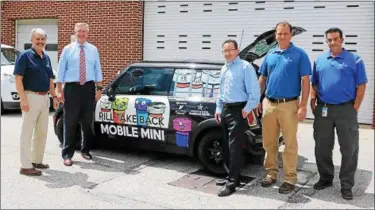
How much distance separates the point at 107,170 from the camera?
571cm

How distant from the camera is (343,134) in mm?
4738

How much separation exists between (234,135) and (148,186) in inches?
46.8

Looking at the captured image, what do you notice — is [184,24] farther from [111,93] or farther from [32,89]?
[32,89]

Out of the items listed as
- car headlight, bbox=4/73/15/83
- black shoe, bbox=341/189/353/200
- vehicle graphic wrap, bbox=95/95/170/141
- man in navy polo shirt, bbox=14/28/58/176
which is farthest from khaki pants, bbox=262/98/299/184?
car headlight, bbox=4/73/15/83

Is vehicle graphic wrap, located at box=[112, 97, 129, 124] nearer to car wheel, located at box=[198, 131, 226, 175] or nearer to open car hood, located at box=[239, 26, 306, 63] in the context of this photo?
car wheel, located at box=[198, 131, 226, 175]

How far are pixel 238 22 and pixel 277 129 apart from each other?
19.1 feet

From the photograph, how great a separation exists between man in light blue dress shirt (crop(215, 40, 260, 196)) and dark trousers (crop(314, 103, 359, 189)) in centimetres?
82

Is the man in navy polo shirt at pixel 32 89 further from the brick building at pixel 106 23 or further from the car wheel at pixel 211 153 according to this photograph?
the brick building at pixel 106 23

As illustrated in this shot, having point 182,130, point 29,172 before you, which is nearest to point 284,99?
point 182,130

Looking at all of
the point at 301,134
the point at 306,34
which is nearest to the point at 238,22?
the point at 306,34

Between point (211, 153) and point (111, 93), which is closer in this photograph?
point (211, 153)

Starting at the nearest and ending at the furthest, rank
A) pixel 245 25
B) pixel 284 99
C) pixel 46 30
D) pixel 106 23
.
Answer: pixel 284 99 → pixel 245 25 → pixel 106 23 → pixel 46 30

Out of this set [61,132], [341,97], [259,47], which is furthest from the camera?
[61,132]

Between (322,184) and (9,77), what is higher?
(9,77)
